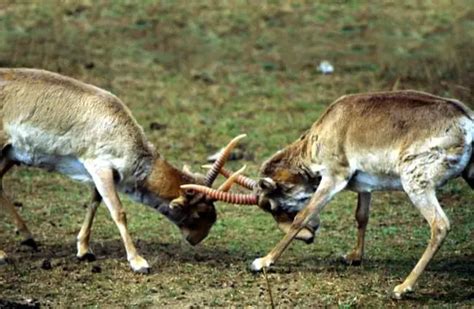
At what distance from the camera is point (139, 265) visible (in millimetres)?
10984

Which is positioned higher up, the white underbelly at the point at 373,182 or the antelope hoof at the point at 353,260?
the white underbelly at the point at 373,182

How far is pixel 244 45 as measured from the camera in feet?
73.5

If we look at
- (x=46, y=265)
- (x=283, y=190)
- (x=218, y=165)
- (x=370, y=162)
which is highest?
(x=370, y=162)

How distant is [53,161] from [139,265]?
55.9 inches

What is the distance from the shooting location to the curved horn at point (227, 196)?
1125 centimetres

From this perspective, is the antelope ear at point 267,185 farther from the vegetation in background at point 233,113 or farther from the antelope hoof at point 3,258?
the antelope hoof at point 3,258

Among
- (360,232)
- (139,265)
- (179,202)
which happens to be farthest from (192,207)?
(360,232)

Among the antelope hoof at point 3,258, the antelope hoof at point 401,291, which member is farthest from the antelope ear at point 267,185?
the antelope hoof at point 3,258

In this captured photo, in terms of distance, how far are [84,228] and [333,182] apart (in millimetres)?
2540

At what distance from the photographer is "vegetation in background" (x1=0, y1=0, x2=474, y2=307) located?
34.6 ft

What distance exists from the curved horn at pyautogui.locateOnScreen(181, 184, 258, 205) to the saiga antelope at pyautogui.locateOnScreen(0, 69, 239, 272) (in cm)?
20

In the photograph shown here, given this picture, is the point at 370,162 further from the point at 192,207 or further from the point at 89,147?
the point at 89,147

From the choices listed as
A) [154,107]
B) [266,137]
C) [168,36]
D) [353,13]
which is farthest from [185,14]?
[266,137]

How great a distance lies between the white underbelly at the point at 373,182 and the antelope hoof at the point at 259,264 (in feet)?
3.46
